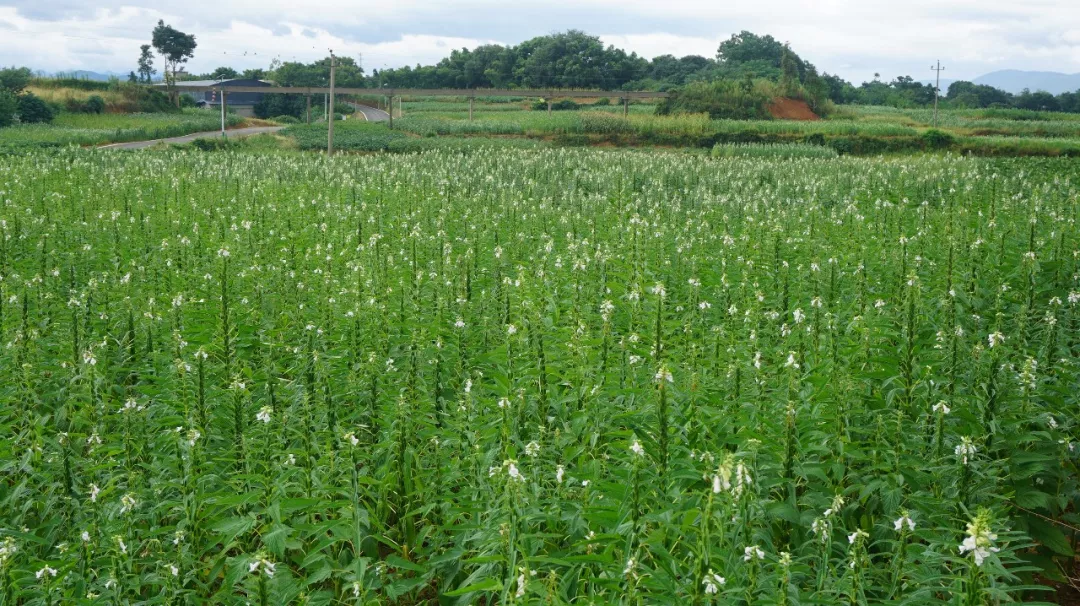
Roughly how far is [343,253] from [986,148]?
41495 millimetres

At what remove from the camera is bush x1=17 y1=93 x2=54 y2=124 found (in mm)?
53094

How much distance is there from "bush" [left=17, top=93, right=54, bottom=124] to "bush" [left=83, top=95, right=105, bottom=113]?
616 cm

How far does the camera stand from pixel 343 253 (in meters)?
10.7

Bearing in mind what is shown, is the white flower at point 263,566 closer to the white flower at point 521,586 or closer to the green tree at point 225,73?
the white flower at point 521,586

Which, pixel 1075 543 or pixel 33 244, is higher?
pixel 33 244

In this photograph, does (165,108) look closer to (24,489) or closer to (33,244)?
(33,244)

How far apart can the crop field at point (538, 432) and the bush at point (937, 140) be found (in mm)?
37655

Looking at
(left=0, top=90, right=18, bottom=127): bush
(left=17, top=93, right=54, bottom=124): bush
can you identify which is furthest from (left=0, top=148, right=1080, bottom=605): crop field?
(left=17, top=93, right=54, bottom=124): bush

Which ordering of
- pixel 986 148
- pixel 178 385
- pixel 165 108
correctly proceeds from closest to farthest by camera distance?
pixel 178 385
pixel 986 148
pixel 165 108

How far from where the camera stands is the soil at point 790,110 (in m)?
64.9

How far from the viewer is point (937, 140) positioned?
44594mm

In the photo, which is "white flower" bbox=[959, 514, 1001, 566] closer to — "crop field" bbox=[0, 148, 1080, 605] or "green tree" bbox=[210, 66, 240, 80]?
"crop field" bbox=[0, 148, 1080, 605]

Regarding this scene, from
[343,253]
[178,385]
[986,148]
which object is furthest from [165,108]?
[178,385]

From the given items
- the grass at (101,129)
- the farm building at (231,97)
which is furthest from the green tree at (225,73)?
the grass at (101,129)
